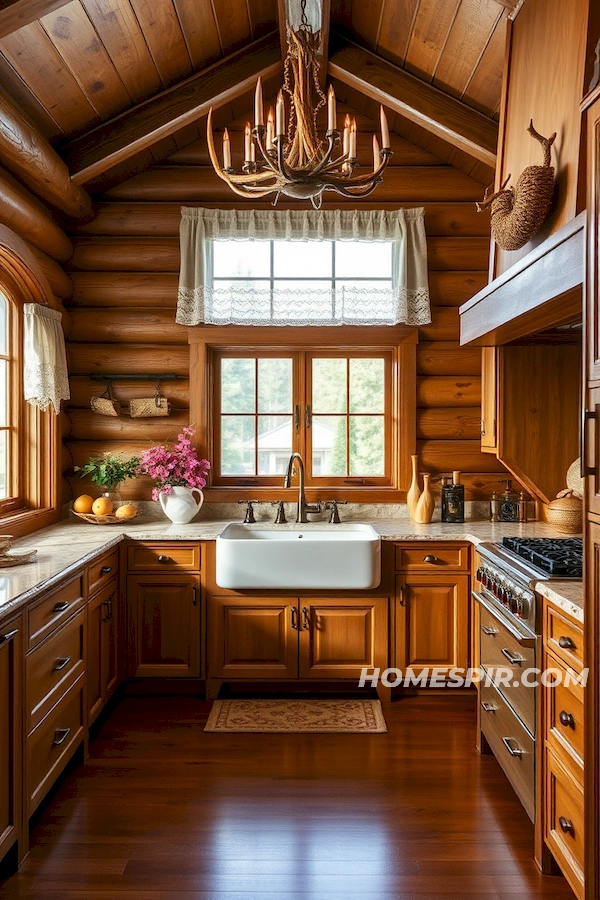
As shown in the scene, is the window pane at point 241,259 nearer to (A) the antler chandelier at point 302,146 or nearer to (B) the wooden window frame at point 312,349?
(B) the wooden window frame at point 312,349

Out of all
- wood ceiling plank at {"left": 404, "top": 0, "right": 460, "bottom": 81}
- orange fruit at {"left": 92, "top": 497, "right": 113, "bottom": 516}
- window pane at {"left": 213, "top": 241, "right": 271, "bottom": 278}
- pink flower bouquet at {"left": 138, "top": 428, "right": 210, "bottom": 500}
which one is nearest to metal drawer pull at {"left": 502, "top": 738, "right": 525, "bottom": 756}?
pink flower bouquet at {"left": 138, "top": 428, "right": 210, "bottom": 500}

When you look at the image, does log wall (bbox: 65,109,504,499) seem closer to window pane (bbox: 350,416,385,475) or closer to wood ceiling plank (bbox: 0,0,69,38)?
window pane (bbox: 350,416,385,475)

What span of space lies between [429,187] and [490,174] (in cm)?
37

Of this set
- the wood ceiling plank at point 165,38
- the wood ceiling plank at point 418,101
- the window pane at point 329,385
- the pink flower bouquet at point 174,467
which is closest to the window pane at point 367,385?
the window pane at point 329,385

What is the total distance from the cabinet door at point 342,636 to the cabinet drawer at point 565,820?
156cm

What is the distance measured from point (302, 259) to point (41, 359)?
1.68 meters

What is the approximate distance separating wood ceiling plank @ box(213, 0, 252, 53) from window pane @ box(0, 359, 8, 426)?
211 centimetres

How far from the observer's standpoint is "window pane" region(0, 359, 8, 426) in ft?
12.7

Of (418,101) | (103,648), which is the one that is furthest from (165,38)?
(103,648)

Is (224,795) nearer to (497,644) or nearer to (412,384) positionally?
(497,644)

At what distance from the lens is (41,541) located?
3570 mm

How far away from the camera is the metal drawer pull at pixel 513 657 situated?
8.58 feet

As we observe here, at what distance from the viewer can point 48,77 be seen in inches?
130

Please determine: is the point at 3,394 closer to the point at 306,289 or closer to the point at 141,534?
the point at 141,534
